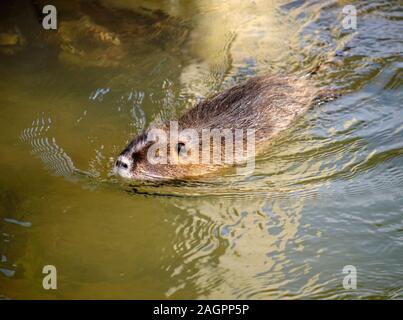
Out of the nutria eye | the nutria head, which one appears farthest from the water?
the nutria eye

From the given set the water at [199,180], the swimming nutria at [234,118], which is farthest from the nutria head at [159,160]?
the water at [199,180]

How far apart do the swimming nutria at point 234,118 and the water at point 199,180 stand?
4.6 inches

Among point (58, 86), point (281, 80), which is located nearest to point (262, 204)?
point (281, 80)

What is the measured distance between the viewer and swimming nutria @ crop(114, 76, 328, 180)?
386cm

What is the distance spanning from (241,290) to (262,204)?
2.83 ft

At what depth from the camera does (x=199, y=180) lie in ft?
13.1

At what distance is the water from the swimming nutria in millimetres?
116

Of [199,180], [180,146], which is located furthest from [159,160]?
[199,180]

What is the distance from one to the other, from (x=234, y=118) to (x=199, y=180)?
2.11 ft

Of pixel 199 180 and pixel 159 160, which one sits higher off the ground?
pixel 159 160

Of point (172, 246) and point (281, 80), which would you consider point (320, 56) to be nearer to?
point (281, 80)

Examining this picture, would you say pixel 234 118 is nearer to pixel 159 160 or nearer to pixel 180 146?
pixel 180 146

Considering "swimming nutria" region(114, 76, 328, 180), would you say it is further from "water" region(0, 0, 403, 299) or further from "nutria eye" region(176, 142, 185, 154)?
"water" region(0, 0, 403, 299)

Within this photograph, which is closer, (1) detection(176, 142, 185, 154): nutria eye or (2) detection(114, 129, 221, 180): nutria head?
(2) detection(114, 129, 221, 180): nutria head
